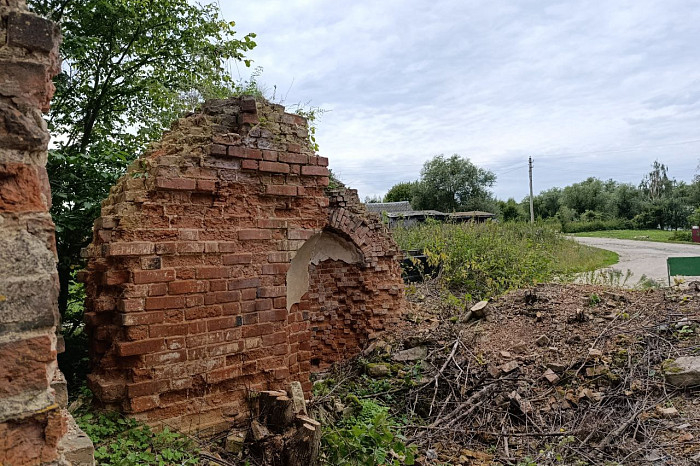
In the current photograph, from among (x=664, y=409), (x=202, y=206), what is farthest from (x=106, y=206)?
(x=664, y=409)

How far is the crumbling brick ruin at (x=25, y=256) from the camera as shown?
4.62 feet

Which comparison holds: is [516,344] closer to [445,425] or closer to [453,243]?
[445,425]

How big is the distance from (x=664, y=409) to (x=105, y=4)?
9115 mm

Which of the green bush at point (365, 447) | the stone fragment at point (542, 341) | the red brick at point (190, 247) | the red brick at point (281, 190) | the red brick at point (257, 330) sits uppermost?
the red brick at point (281, 190)

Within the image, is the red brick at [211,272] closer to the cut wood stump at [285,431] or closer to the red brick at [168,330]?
the red brick at [168,330]

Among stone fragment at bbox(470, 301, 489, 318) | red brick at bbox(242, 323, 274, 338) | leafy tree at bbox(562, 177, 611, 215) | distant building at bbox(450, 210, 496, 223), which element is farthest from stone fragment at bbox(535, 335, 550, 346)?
leafy tree at bbox(562, 177, 611, 215)

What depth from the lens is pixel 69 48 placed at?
7.51 meters

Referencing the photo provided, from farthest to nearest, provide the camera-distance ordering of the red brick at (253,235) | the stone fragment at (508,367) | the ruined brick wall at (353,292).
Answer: the ruined brick wall at (353,292) < the stone fragment at (508,367) < the red brick at (253,235)

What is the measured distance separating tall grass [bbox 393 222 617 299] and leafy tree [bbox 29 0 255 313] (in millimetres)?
5986

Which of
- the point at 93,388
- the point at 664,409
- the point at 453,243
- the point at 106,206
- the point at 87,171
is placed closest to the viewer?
the point at 93,388

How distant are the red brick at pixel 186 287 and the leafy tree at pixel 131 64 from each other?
13.5 ft

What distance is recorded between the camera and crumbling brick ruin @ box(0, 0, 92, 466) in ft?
4.62

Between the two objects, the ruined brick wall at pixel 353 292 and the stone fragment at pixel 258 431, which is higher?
the ruined brick wall at pixel 353 292

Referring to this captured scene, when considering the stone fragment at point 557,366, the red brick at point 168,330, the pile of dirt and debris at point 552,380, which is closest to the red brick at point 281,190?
the red brick at point 168,330
